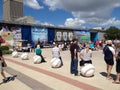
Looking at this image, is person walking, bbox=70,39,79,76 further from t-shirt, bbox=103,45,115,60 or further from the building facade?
the building facade

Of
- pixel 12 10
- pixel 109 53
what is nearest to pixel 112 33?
pixel 109 53

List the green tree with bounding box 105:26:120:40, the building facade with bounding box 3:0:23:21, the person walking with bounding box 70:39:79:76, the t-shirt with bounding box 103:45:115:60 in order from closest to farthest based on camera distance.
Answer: the t-shirt with bounding box 103:45:115:60, the person walking with bounding box 70:39:79:76, the green tree with bounding box 105:26:120:40, the building facade with bounding box 3:0:23:21

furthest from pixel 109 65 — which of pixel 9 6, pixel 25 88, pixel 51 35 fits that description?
pixel 9 6

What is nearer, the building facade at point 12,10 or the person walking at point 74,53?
the person walking at point 74,53

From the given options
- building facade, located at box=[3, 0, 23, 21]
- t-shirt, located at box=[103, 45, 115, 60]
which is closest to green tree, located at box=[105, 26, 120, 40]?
t-shirt, located at box=[103, 45, 115, 60]

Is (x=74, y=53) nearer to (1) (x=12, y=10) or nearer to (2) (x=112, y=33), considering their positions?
(2) (x=112, y=33)

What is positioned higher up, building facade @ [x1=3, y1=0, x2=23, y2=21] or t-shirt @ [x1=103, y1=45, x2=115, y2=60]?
building facade @ [x1=3, y1=0, x2=23, y2=21]

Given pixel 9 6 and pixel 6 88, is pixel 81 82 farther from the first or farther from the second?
pixel 9 6

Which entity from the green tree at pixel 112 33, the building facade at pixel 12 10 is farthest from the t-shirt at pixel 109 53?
the building facade at pixel 12 10

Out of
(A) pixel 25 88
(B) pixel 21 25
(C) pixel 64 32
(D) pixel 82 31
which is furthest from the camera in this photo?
(D) pixel 82 31

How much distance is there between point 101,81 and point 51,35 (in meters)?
44.3

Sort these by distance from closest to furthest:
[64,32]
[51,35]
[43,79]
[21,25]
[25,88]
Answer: [25,88], [43,79], [21,25], [51,35], [64,32]

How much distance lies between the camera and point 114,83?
8.03 meters

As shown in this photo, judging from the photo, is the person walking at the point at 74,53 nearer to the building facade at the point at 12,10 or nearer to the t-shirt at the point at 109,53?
the t-shirt at the point at 109,53
